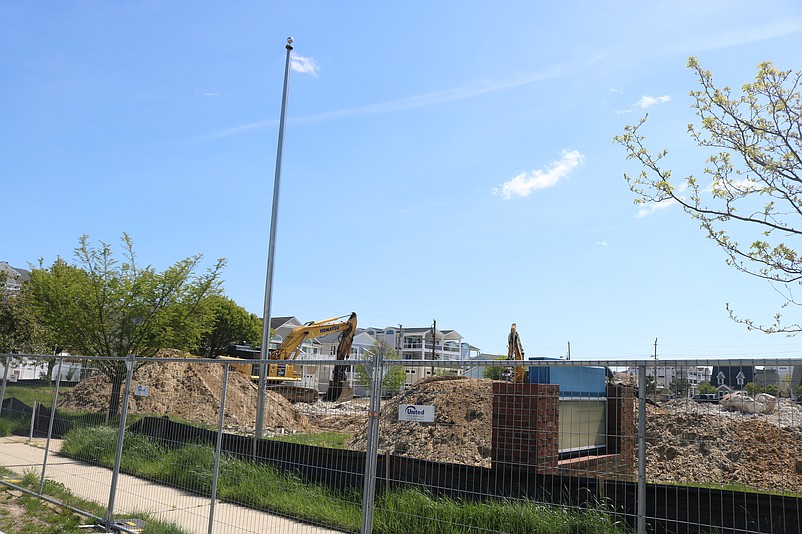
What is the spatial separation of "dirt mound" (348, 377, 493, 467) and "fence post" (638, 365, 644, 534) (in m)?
7.50

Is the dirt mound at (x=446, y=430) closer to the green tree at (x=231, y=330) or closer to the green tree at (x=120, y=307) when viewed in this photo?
the green tree at (x=120, y=307)

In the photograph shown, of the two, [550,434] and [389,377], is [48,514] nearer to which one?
[389,377]

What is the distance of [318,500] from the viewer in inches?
289

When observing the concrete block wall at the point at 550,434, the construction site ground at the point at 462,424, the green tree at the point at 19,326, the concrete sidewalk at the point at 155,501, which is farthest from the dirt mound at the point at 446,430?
the green tree at the point at 19,326

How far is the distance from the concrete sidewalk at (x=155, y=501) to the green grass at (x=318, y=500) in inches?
6.4

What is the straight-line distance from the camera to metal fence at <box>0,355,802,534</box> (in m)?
4.67

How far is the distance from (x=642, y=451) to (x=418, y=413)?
1814 mm

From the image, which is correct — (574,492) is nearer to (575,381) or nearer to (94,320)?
(575,381)

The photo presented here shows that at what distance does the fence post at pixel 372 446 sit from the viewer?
17.9 feet

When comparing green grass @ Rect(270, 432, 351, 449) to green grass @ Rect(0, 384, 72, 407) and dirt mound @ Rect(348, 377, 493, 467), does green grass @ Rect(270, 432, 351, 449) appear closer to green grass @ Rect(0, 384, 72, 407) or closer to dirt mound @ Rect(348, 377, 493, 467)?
dirt mound @ Rect(348, 377, 493, 467)

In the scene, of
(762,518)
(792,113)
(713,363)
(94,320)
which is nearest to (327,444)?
(762,518)

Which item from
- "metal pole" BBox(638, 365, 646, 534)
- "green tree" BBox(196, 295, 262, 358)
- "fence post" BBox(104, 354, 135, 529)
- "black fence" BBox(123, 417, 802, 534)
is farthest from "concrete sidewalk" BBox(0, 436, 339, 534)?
"green tree" BBox(196, 295, 262, 358)

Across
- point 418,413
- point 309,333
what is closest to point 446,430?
point 418,413

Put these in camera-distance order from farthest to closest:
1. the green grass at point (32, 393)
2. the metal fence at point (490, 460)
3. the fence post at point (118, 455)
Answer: the green grass at point (32, 393) < the fence post at point (118, 455) < the metal fence at point (490, 460)
